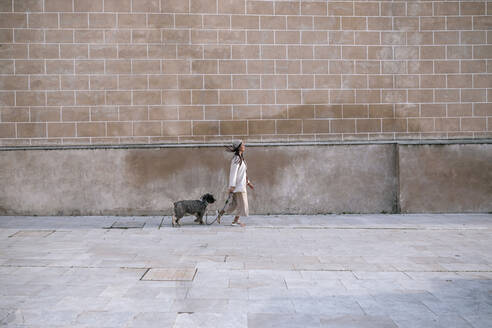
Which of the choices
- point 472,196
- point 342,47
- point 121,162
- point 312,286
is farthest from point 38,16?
point 472,196

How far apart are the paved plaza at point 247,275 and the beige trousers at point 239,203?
0.40 meters

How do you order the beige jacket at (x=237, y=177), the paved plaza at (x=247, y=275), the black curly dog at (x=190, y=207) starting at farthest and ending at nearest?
the beige jacket at (x=237, y=177), the black curly dog at (x=190, y=207), the paved plaza at (x=247, y=275)

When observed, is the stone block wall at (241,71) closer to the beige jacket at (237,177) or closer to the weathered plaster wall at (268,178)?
the weathered plaster wall at (268,178)

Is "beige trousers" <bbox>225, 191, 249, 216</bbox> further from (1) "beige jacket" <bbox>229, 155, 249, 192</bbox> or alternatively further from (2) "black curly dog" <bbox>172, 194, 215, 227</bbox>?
(2) "black curly dog" <bbox>172, 194, 215, 227</bbox>

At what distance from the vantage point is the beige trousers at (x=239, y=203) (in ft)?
30.5

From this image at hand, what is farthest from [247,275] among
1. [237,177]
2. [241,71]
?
[241,71]

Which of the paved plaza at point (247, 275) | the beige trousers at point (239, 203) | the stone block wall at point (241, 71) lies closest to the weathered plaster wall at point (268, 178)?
the stone block wall at point (241, 71)

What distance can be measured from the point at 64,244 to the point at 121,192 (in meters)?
3.32

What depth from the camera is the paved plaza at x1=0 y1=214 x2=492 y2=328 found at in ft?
12.9

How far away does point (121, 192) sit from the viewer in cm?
1053

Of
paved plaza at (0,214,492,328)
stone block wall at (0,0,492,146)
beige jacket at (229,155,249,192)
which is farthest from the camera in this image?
stone block wall at (0,0,492,146)

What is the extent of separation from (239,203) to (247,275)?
4.02m

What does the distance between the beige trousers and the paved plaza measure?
401 mm

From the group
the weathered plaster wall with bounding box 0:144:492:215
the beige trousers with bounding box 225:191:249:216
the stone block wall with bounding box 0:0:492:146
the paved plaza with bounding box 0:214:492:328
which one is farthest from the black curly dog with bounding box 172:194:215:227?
the stone block wall with bounding box 0:0:492:146
